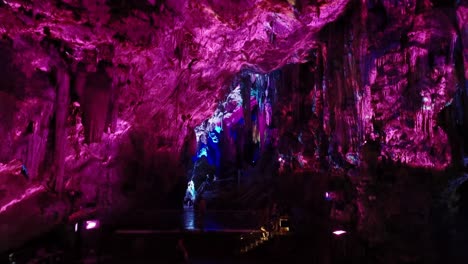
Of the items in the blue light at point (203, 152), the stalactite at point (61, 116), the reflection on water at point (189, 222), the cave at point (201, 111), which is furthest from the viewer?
the blue light at point (203, 152)

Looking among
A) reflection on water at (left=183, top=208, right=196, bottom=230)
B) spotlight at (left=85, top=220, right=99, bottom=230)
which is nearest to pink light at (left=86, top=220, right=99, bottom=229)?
spotlight at (left=85, top=220, right=99, bottom=230)

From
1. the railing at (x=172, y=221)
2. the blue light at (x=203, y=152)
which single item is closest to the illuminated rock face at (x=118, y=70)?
the railing at (x=172, y=221)

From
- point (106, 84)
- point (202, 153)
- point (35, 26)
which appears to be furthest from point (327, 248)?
point (202, 153)

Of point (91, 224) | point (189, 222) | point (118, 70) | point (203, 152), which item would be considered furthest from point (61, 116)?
point (203, 152)

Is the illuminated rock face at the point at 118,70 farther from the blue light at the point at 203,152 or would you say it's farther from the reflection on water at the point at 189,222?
the blue light at the point at 203,152

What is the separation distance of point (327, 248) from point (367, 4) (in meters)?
7.90

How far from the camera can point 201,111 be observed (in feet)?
53.8

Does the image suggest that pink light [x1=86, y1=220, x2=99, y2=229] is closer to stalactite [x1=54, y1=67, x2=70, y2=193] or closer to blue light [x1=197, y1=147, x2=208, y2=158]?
stalactite [x1=54, y1=67, x2=70, y2=193]

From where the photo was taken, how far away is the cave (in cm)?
821

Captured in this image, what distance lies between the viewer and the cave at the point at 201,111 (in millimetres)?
8211

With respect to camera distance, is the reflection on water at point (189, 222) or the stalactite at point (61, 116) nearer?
the stalactite at point (61, 116)

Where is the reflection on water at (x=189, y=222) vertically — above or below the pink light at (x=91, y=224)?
below

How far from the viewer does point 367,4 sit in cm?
1164

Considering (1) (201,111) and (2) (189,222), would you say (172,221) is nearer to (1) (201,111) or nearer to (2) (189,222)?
(2) (189,222)
